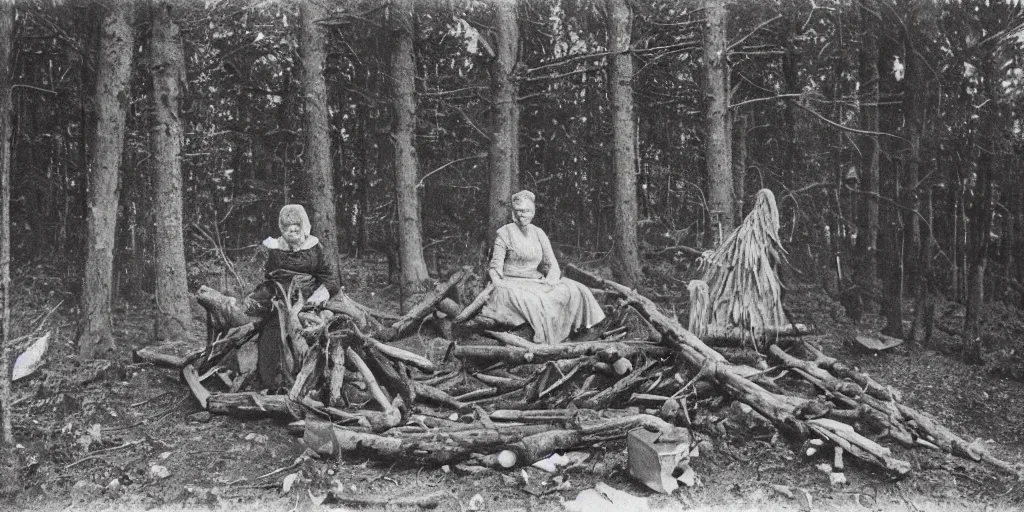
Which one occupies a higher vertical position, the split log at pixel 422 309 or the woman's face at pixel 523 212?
the woman's face at pixel 523 212

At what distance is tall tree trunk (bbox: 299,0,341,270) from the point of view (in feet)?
20.6

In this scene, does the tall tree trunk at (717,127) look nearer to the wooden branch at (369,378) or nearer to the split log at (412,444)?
the split log at (412,444)

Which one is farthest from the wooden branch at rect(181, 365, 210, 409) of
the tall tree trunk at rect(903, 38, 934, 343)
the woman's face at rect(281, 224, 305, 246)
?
the tall tree trunk at rect(903, 38, 934, 343)

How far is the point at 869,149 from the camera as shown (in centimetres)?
546

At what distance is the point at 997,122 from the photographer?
4527 millimetres

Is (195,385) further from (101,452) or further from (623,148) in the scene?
(623,148)

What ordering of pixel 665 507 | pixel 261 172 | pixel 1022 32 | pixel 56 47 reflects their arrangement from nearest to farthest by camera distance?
1. pixel 665 507
2. pixel 1022 32
3. pixel 56 47
4. pixel 261 172

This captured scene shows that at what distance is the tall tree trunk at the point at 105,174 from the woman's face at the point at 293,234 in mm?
1719

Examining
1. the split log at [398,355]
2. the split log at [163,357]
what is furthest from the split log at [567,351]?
the split log at [163,357]

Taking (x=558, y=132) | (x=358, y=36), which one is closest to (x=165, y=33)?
(x=358, y=36)

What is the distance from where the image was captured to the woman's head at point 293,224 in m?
4.86

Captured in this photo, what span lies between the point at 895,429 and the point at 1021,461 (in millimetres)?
842

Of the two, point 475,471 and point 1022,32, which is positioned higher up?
point 1022,32

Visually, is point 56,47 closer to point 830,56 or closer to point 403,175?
point 403,175
